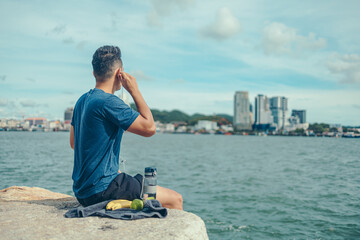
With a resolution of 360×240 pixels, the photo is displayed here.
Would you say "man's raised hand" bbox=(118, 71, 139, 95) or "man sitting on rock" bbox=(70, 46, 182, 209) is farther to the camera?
"man's raised hand" bbox=(118, 71, 139, 95)

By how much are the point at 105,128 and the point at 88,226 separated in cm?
108

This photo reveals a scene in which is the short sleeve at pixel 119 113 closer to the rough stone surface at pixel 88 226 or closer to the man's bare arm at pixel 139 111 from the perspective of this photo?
the man's bare arm at pixel 139 111

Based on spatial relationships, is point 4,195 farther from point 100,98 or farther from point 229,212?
point 229,212

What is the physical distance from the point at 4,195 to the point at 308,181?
19443 millimetres

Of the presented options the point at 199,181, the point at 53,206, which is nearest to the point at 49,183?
the point at 199,181

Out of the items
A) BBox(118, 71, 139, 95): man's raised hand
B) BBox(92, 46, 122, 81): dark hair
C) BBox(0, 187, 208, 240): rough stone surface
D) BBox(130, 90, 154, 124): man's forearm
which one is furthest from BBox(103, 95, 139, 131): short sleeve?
BBox(0, 187, 208, 240): rough stone surface

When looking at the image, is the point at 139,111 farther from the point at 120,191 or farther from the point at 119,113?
the point at 120,191

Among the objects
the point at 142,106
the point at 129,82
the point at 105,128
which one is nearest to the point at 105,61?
the point at 129,82

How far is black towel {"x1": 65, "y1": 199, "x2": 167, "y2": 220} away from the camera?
3.63 meters

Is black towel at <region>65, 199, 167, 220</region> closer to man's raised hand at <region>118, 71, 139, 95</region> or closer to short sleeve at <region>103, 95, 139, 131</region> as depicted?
short sleeve at <region>103, 95, 139, 131</region>

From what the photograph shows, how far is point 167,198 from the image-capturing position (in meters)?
4.23

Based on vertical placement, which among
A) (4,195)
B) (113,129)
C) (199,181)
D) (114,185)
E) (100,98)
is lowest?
(199,181)

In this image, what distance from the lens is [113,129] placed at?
3.72 metres

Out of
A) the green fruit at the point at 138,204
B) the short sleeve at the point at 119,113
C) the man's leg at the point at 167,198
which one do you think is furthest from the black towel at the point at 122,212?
the short sleeve at the point at 119,113
